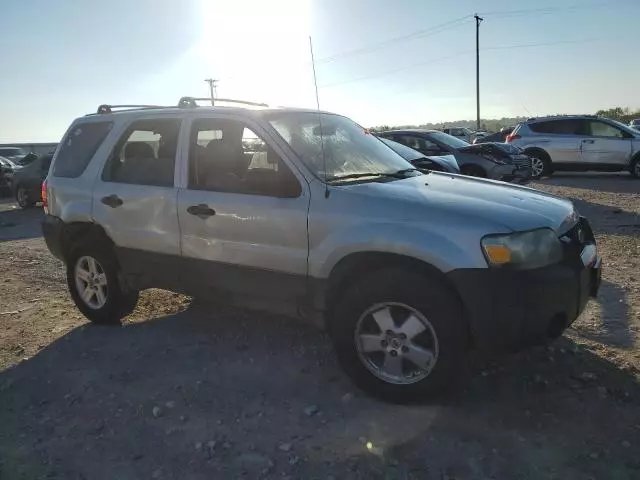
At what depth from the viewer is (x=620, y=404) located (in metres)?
3.34

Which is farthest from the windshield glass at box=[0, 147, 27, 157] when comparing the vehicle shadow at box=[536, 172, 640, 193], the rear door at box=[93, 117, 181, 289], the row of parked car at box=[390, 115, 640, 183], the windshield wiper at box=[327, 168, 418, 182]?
the windshield wiper at box=[327, 168, 418, 182]

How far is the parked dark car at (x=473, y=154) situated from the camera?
494 inches

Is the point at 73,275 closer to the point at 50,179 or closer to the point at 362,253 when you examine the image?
the point at 50,179

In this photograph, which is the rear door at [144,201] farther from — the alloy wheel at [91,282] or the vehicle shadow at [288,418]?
the vehicle shadow at [288,418]

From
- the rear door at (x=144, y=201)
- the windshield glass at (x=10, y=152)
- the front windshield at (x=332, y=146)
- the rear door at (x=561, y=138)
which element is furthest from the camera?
the windshield glass at (x=10, y=152)

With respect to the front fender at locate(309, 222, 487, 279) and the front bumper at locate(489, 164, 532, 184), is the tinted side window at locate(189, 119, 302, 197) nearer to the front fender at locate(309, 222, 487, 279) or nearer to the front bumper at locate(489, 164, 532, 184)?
the front fender at locate(309, 222, 487, 279)

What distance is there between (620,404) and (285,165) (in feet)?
8.35

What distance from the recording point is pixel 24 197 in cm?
1507

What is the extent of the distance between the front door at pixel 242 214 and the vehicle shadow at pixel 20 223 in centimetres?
764

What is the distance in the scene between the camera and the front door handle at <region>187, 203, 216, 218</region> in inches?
160

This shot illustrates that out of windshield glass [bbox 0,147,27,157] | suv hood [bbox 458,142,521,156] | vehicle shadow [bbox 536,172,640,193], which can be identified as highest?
windshield glass [bbox 0,147,27,157]

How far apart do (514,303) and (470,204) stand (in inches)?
26.4

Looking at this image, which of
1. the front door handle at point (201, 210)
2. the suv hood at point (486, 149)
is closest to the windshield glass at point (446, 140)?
the suv hood at point (486, 149)

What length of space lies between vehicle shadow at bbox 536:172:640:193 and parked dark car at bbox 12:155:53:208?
44.5ft
